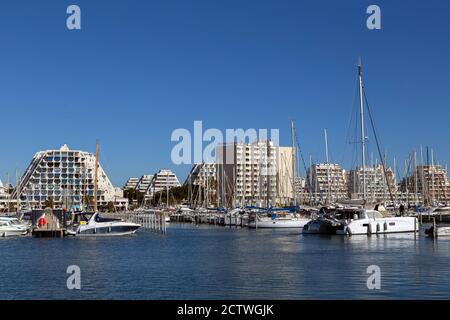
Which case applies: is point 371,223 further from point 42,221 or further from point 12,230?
point 12,230

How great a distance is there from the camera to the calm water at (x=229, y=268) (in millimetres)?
Answer: 29969

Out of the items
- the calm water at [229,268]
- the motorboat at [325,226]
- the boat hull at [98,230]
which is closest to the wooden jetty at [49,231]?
the boat hull at [98,230]

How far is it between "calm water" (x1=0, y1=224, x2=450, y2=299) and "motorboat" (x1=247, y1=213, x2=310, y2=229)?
23.9 metres

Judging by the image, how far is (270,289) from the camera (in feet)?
100

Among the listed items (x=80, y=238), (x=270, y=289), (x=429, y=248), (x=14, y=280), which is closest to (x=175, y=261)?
(x=14, y=280)

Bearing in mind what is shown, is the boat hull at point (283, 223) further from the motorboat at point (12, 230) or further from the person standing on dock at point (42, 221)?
the motorboat at point (12, 230)

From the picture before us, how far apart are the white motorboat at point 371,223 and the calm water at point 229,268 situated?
3.43 meters

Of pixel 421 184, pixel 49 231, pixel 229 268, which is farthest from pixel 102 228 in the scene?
pixel 421 184

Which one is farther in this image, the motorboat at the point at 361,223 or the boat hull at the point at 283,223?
the boat hull at the point at 283,223

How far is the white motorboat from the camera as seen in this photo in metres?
66.7

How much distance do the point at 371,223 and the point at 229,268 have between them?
31273 mm
